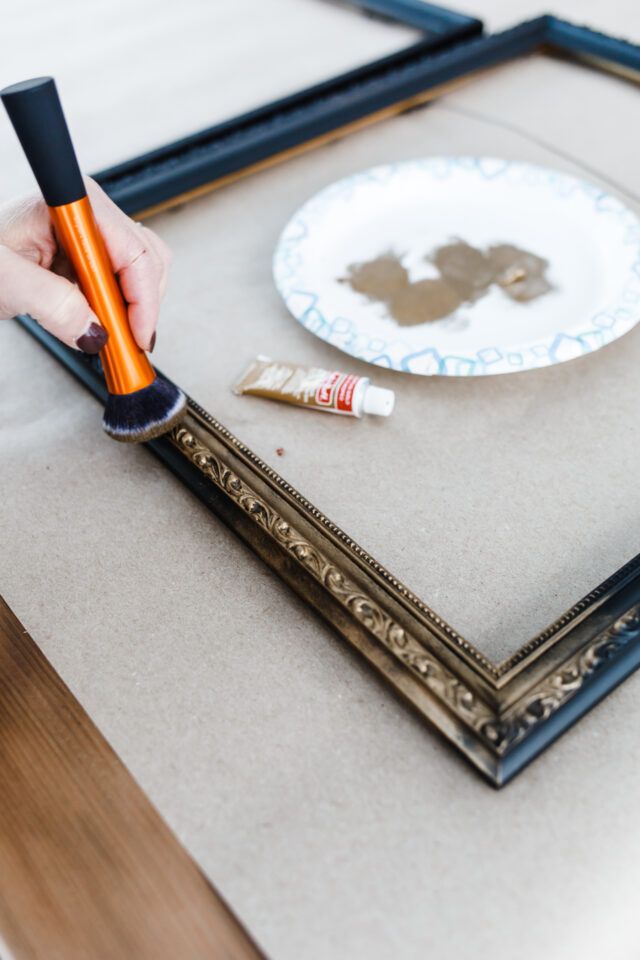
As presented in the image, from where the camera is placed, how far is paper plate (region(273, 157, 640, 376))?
1.55ft

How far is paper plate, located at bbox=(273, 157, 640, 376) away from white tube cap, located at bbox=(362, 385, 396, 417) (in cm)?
2

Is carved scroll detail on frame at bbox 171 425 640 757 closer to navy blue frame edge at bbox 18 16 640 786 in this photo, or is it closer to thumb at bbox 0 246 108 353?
navy blue frame edge at bbox 18 16 640 786

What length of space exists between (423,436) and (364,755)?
19 cm

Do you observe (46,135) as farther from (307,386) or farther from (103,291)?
(307,386)

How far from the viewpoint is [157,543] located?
0.42 m

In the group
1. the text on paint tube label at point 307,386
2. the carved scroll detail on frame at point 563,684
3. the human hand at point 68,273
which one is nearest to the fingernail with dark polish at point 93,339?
the human hand at point 68,273

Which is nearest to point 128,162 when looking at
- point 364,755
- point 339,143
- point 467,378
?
point 339,143

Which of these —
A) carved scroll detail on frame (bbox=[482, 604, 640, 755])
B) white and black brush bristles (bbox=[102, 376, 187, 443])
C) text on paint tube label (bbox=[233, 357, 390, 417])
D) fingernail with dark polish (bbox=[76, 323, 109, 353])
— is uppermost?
fingernail with dark polish (bbox=[76, 323, 109, 353])

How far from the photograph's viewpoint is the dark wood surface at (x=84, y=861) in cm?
29

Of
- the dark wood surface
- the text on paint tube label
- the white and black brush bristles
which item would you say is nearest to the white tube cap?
the text on paint tube label

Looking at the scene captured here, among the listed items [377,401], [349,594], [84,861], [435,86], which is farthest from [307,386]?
[435,86]

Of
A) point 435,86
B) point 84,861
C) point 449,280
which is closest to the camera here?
point 84,861

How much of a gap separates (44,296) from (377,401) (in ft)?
0.60

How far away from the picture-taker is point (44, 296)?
381 mm
